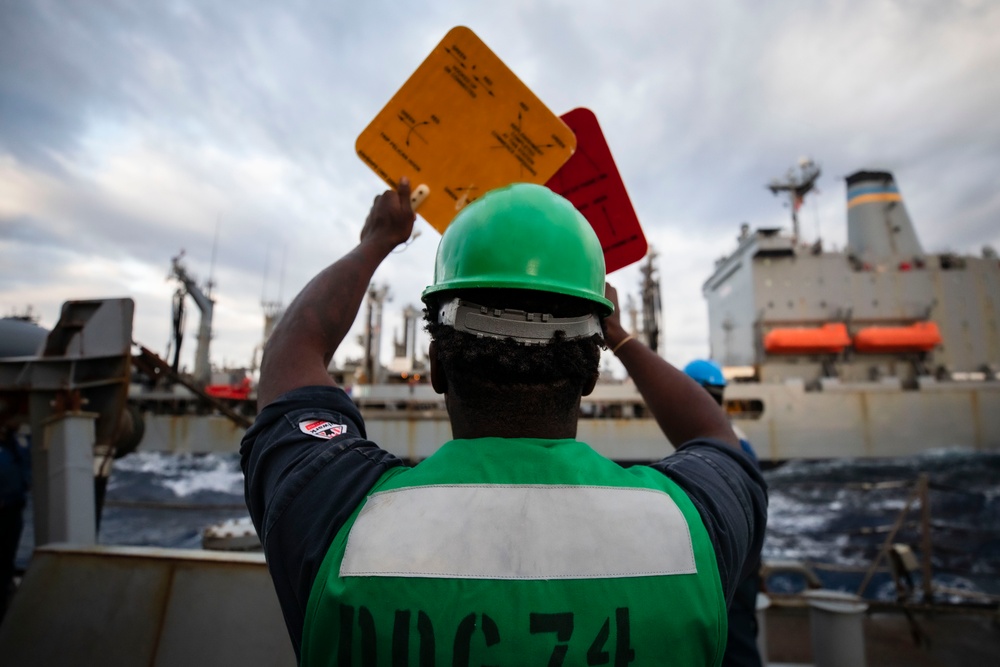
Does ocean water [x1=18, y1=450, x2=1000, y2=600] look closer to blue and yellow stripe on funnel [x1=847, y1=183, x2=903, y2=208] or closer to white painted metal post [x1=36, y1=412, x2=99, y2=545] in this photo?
white painted metal post [x1=36, y1=412, x2=99, y2=545]

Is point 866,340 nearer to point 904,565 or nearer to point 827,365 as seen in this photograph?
point 827,365

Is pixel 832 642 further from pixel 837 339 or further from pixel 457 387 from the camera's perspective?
pixel 837 339

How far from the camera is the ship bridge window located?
17.8 meters

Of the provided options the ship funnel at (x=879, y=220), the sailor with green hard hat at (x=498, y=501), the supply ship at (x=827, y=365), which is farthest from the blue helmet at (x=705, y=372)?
the ship funnel at (x=879, y=220)

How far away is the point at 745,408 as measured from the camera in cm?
1831

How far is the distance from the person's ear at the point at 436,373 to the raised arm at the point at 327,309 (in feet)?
0.71

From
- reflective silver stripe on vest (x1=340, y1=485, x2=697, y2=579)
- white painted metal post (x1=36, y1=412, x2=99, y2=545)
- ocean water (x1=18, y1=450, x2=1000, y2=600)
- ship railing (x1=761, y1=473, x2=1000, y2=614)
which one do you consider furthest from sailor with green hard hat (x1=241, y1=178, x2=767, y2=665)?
ocean water (x1=18, y1=450, x2=1000, y2=600)

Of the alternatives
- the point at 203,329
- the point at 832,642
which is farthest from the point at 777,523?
the point at 203,329

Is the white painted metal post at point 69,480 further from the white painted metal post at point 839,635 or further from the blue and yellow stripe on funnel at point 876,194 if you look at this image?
the blue and yellow stripe on funnel at point 876,194

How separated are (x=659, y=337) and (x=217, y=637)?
71.2 feet

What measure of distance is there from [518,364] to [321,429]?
0.39 metres

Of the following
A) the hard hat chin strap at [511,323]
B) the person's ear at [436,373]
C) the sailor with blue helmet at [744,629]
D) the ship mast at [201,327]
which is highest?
the ship mast at [201,327]

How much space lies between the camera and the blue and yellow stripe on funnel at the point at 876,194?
22.8 m

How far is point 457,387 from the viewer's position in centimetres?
95
